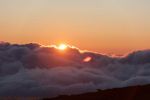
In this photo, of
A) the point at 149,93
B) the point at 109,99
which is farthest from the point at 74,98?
the point at 149,93

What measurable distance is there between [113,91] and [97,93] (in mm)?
4230

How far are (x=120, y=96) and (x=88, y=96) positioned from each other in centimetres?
895

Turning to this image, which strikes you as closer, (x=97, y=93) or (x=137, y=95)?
(x=137, y=95)

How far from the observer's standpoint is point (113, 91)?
345 feet

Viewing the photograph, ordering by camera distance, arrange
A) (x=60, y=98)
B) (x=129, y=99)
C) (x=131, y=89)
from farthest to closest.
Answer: (x=60, y=98)
(x=131, y=89)
(x=129, y=99)

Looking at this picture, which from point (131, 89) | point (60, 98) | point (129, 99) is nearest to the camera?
point (129, 99)

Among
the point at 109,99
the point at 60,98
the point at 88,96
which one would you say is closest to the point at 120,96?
the point at 109,99

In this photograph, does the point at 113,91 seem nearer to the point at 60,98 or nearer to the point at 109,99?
the point at 109,99

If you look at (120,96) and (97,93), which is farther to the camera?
(97,93)

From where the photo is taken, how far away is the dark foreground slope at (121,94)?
323 ft

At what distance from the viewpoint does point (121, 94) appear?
10194cm

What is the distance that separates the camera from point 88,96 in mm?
106812

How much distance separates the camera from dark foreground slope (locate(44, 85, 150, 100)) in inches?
3873

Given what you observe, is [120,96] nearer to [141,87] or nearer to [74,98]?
[141,87]
